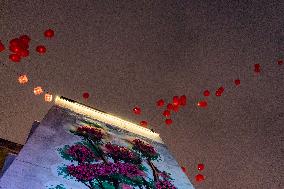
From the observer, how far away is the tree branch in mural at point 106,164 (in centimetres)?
451

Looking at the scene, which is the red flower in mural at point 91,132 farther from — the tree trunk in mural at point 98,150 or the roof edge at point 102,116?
the roof edge at point 102,116

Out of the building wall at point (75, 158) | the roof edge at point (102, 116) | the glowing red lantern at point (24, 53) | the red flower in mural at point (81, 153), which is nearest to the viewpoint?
the building wall at point (75, 158)

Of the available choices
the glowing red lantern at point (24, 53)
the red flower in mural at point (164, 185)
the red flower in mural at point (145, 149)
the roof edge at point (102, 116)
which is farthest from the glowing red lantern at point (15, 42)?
the red flower in mural at point (164, 185)

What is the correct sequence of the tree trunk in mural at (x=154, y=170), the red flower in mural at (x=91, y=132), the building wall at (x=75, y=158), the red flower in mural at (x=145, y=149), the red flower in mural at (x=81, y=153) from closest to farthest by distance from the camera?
the building wall at (x=75, y=158) → the red flower in mural at (x=81, y=153) → the tree trunk in mural at (x=154, y=170) → the red flower in mural at (x=91, y=132) → the red flower in mural at (x=145, y=149)

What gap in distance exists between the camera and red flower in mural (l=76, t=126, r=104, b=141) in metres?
5.84

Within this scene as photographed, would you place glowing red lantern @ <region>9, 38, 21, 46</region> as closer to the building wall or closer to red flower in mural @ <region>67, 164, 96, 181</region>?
the building wall

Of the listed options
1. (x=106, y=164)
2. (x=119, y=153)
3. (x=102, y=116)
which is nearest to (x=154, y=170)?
(x=119, y=153)

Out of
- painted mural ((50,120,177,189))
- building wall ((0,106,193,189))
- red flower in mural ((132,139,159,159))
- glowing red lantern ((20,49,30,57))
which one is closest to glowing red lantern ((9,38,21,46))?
glowing red lantern ((20,49,30,57))

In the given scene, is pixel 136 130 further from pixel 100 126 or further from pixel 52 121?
pixel 52 121

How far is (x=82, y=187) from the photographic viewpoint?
4180 mm

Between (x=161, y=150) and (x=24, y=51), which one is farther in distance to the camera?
(x=24, y=51)

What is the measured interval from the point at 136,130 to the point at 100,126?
3.41 feet

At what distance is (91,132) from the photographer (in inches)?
239

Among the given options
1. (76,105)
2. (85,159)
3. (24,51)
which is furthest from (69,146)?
(24,51)
